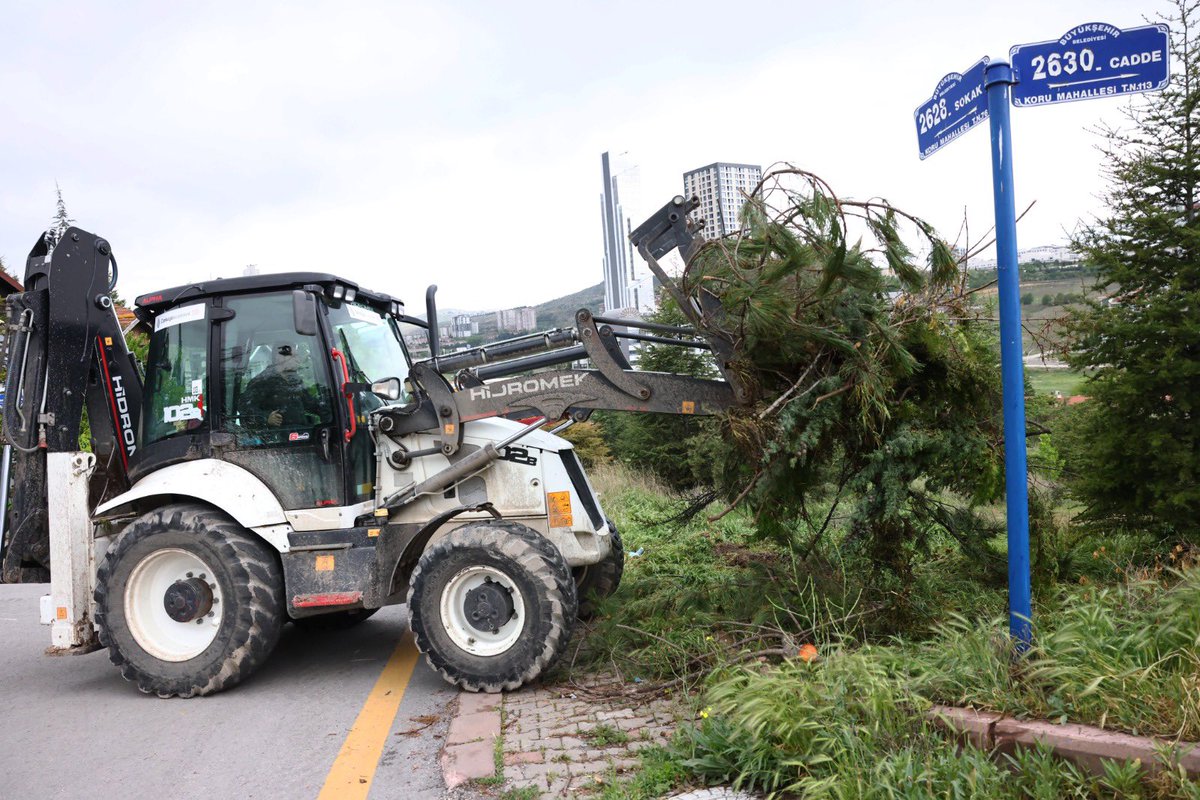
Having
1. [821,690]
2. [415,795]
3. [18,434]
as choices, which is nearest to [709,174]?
[821,690]

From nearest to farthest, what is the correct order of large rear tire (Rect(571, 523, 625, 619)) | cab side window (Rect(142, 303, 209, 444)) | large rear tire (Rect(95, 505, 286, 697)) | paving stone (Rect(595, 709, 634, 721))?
paving stone (Rect(595, 709, 634, 721)) → large rear tire (Rect(95, 505, 286, 697)) → cab side window (Rect(142, 303, 209, 444)) → large rear tire (Rect(571, 523, 625, 619))

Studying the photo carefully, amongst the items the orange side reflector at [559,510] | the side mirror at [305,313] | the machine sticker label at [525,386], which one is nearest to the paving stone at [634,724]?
the orange side reflector at [559,510]

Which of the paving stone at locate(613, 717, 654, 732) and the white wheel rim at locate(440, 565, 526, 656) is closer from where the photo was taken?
the paving stone at locate(613, 717, 654, 732)

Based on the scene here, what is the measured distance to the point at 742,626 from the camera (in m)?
5.46

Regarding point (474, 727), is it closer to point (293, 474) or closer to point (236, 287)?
point (293, 474)

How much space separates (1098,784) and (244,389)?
540 centimetres

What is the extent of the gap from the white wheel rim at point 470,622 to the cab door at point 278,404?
3.48 ft

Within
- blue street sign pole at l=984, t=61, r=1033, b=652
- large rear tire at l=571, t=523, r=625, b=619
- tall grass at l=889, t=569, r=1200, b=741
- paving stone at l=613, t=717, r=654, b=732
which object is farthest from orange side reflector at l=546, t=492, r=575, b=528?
blue street sign pole at l=984, t=61, r=1033, b=652

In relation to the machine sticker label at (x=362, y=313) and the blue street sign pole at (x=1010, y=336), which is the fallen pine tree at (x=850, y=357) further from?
the machine sticker label at (x=362, y=313)

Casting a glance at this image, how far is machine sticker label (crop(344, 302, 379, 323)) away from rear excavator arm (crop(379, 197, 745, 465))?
2.63ft

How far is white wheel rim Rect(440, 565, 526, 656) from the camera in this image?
5.69 meters

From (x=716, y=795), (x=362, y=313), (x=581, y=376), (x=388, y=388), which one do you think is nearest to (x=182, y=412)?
(x=362, y=313)

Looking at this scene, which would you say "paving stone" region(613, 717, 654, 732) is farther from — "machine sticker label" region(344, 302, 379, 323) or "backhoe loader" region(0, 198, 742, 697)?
"machine sticker label" region(344, 302, 379, 323)

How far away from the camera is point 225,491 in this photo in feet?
20.0
